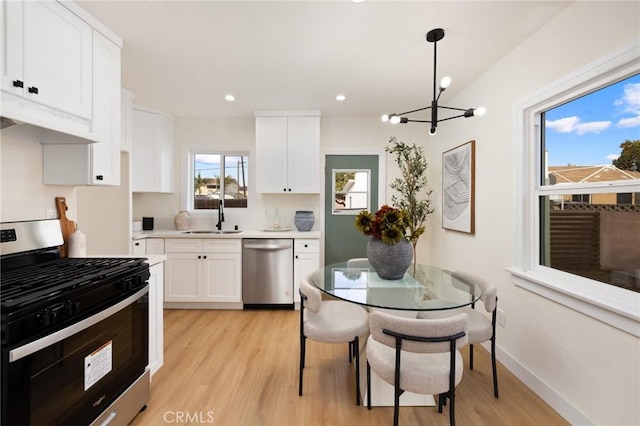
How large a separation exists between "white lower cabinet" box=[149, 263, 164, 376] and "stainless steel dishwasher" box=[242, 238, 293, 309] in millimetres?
1371

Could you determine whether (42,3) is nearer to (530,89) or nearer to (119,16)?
(119,16)

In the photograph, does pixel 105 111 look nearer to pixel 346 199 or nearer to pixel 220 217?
pixel 220 217

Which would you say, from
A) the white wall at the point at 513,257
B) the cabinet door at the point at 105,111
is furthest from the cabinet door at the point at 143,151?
the white wall at the point at 513,257

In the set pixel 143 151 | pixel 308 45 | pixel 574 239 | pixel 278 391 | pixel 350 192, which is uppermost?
pixel 308 45

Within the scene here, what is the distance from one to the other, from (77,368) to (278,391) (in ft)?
3.96

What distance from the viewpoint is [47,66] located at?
4.93 feet

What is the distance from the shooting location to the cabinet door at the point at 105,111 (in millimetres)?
1836

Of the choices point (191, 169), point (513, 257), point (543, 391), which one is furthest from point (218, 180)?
point (543, 391)

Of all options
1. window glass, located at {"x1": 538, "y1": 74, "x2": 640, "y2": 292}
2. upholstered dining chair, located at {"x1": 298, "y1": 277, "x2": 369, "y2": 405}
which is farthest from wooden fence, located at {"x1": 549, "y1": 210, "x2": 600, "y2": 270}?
upholstered dining chair, located at {"x1": 298, "y1": 277, "x2": 369, "y2": 405}

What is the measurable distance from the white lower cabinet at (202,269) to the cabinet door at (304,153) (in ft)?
3.69

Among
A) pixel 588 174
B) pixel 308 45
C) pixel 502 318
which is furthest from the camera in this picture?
pixel 502 318

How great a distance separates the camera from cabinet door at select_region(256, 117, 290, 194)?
3660 millimetres

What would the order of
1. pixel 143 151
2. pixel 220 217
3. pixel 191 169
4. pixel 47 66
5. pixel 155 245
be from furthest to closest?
1. pixel 191 169
2. pixel 220 217
3. pixel 143 151
4. pixel 155 245
5. pixel 47 66

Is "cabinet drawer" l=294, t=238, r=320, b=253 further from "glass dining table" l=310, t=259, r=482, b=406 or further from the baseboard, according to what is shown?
the baseboard
